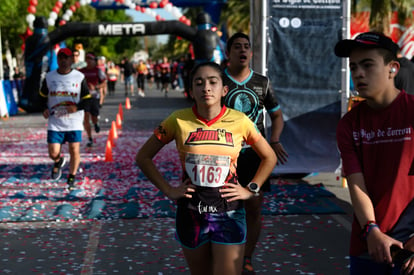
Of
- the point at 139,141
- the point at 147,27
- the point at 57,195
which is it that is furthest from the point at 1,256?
the point at 147,27

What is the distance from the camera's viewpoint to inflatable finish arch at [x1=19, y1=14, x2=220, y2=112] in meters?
21.2

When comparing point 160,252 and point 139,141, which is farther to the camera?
point 139,141

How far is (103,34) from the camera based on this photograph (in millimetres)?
21328

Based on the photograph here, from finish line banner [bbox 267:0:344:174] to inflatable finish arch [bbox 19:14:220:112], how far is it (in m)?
11.6

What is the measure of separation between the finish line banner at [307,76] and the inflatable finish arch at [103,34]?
1160 centimetres

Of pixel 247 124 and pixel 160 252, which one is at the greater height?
pixel 247 124

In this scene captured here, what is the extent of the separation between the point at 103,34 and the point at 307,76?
1311 centimetres

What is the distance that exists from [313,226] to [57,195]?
3952 millimetres

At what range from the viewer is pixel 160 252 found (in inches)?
245

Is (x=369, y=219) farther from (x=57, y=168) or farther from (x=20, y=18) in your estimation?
(x=20, y=18)

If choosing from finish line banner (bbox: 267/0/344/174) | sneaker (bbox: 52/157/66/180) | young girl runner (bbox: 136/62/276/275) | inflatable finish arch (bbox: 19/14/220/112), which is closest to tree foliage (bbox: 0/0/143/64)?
inflatable finish arch (bbox: 19/14/220/112)

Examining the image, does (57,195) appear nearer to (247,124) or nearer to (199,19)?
(247,124)

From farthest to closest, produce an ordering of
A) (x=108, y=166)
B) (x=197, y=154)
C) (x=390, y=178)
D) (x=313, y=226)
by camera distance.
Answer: (x=108, y=166) → (x=313, y=226) → (x=197, y=154) → (x=390, y=178)

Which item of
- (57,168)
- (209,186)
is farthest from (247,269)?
(57,168)
